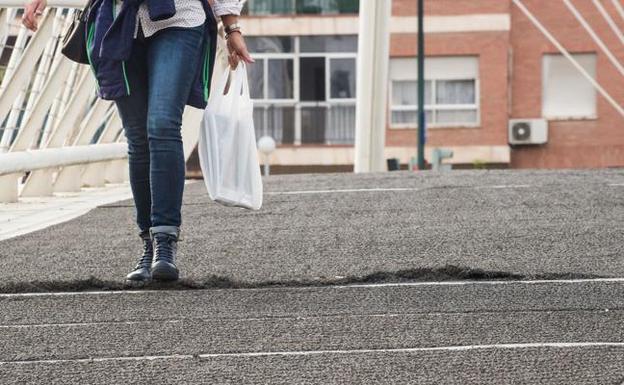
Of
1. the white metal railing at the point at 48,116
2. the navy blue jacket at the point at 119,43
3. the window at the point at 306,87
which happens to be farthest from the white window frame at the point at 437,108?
the navy blue jacket at the point at 119,43

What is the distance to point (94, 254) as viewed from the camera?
6.75 m

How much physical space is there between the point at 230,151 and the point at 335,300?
1.04 m

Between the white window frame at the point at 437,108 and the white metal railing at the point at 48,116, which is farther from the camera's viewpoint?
the white window frame at the point at 437,108

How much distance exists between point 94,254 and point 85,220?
2.05m

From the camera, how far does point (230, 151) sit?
19.3 feet

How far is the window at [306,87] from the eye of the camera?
43.6 meters

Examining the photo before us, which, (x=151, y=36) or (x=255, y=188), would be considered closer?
(x=151, y=36)

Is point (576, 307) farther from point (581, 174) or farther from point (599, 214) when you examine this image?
point (581, 174)

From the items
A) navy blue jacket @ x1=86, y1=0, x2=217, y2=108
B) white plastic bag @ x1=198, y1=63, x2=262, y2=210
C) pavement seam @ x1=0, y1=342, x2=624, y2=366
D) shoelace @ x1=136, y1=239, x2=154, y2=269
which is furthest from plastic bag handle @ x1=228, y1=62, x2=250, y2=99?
pavement seam @ x1=0, y1=342, x2=624, y2=366

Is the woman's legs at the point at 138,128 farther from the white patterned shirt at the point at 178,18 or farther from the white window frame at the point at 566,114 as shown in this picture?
the white window frame at the point at 566,114

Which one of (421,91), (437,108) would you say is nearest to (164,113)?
(421,91)

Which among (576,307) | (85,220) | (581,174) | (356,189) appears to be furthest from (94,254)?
(581,174)

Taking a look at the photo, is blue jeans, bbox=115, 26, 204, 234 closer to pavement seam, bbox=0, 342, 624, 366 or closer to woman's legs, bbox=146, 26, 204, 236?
woman's legs, bbox=146, 26, 204, 236

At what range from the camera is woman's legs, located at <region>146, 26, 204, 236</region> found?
214 inches
